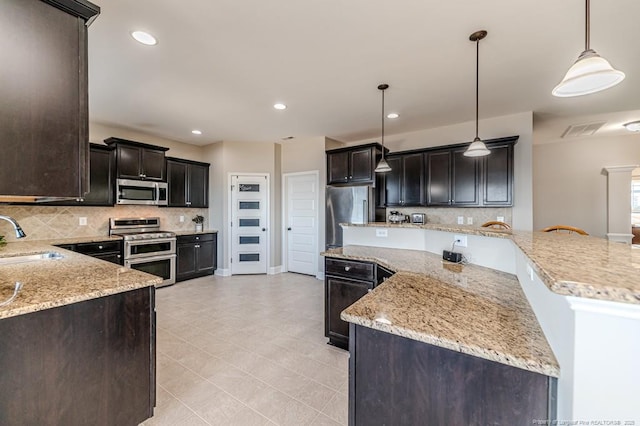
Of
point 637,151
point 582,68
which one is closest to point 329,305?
point 582,68

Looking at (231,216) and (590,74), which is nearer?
(590,74)

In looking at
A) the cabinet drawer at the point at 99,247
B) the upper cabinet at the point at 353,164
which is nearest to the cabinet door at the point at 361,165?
the upper cabinet at the point at 353,164

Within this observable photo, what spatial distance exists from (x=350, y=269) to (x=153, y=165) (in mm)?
4044

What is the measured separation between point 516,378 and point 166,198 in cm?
534

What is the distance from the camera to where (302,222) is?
18.3 ft

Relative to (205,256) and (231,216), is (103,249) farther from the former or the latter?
(231,216)

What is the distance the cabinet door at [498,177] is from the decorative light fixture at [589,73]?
258 centimetres

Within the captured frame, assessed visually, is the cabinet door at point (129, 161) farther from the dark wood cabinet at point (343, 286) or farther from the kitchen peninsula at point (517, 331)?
Result: the kitchen peninsula at point (517, 331)

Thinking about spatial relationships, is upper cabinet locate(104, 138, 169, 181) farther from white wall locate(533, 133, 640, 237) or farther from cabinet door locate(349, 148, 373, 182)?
white wall locate(533, 133, 640, 237)

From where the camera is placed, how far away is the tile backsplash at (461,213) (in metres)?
4.02

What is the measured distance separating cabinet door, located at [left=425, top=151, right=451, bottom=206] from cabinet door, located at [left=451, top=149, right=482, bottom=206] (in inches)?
2.8

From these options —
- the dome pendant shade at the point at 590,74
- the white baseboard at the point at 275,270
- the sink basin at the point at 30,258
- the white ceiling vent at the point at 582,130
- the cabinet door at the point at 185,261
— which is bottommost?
the white baseboard at the point at 275,270

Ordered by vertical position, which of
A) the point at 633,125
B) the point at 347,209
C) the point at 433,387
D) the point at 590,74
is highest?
the point at 633,125

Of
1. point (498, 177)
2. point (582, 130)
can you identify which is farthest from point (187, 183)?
→ point (582, 130)
